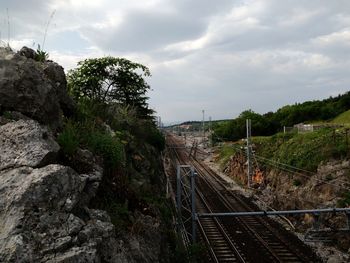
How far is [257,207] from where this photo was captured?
3109cm

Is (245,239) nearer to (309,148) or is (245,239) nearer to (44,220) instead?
(309,148)

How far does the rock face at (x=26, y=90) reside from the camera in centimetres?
867

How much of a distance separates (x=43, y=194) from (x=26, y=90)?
139 inches

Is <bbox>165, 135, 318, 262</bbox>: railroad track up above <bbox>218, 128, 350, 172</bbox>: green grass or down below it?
below

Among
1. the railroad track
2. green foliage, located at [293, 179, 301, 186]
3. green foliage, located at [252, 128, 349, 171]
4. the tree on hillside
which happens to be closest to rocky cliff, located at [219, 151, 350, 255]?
green foliage, located at [293, 179, 301, 186]

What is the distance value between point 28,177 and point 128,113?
16287 millimetres

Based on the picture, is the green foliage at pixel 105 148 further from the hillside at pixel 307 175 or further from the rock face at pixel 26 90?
the hillside at pixel 307 175

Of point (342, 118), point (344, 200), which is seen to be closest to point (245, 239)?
point (344, 200)

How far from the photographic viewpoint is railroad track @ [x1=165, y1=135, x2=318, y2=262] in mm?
19859

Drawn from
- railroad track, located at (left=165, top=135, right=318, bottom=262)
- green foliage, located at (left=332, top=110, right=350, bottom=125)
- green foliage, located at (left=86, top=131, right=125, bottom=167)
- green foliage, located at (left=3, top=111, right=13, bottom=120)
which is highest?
green foliage, located at (left=332, top=110, right=350, bottom=125)

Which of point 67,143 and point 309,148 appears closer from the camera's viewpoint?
point 67,143

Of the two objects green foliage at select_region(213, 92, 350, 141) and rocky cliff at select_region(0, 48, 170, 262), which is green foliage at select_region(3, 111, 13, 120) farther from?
green foliage at select_region(213, 92, 350, 141)

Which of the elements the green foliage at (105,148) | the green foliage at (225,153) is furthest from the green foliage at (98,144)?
the green foliage at (225,153)

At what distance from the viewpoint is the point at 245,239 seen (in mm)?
22859
